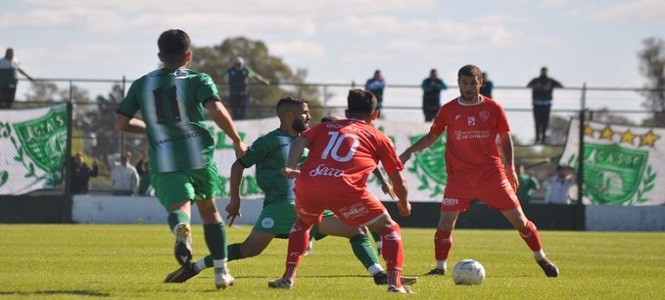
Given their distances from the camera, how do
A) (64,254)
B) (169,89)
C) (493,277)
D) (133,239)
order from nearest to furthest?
1. (169,89)
2. (493,277)
3. (64,254)
4. (133,239)

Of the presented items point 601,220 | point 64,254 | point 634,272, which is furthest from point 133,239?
point 601,220

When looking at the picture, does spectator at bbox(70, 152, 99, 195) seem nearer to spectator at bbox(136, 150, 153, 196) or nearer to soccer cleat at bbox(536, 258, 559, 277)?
spectator at bbox(136, 150, 153, 196)

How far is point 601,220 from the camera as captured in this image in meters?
32.5

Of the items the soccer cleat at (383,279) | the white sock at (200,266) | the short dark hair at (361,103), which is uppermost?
the short dark hair at (361,103)

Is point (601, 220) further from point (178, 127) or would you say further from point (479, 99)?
point (178, 127)

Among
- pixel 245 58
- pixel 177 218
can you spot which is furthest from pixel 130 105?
pixel 245 58

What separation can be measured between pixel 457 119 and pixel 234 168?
3.04 m

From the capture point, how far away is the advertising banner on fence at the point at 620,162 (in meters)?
32.8

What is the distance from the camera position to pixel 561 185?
3253cm

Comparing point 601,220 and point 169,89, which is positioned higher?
point 169,89

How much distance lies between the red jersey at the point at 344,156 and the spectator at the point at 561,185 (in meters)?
22.9

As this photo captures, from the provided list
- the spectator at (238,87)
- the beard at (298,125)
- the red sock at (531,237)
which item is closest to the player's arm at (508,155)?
the red sock at (531,237)

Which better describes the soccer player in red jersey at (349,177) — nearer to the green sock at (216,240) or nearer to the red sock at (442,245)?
the green sock at (216,240)

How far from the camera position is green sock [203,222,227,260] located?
33.9ft
